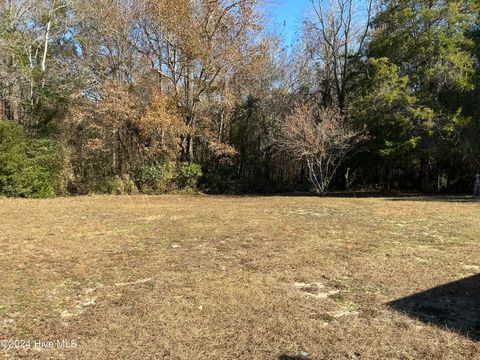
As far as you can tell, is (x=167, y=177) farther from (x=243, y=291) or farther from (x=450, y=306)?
(x=450, y=306)

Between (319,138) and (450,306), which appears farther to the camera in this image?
(319,138)

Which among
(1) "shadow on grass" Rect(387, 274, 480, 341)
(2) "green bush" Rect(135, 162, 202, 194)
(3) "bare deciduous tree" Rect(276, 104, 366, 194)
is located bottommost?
(1) "shadow on grass" Rect(387, 274, 480, 341)

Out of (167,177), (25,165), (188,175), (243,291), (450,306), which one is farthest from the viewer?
(188,175)

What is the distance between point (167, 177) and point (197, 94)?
4.17 metres

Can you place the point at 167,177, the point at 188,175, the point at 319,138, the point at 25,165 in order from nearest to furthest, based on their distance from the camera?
the point at 25,165, the point at 319,138, the point at 167,177, the point at 188,175

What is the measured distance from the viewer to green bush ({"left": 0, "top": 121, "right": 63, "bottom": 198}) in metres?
15.1

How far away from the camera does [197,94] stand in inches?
799

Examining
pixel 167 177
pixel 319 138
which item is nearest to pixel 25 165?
pixel 167 177

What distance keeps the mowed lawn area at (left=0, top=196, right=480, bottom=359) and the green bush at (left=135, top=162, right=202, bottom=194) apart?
11120 millimetres

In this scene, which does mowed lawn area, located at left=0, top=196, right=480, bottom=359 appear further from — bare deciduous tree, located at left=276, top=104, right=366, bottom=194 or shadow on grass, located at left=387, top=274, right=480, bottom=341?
bare deciduous tree, located at left=276, top=104, right=366, bottom=194

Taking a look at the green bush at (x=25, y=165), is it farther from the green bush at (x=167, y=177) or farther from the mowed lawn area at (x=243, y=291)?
the mowed lawn area at (x=243, y=291)

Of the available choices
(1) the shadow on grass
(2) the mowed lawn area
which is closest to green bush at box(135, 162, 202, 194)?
(2) the mowed lawn area

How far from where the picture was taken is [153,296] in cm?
423

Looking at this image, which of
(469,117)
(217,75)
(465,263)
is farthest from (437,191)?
(465,263)
